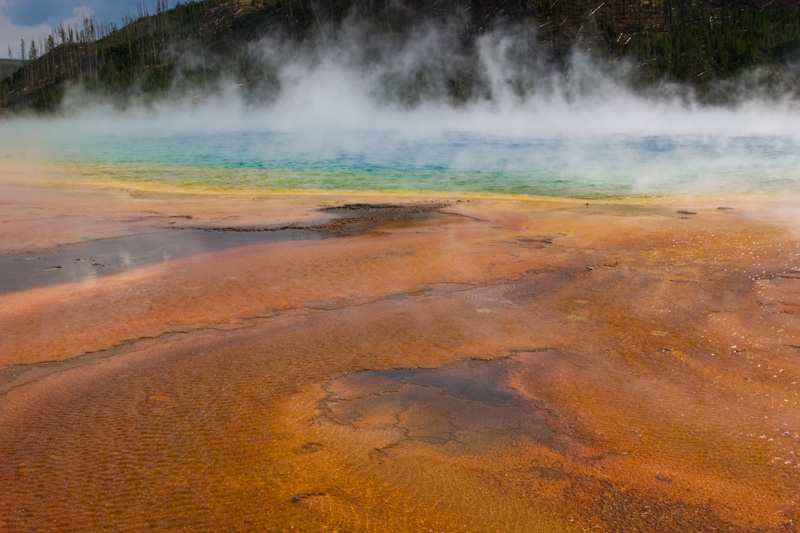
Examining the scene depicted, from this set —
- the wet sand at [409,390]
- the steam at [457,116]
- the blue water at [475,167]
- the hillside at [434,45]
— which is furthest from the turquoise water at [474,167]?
the hillside at [434,45]

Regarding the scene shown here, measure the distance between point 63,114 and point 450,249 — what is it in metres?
82.9

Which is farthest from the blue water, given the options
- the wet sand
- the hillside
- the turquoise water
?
the hillside

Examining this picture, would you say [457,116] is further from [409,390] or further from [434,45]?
[409,390]

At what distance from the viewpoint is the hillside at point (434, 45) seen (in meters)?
62.0

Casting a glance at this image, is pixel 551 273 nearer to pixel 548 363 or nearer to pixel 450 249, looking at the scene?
pixel 450 249

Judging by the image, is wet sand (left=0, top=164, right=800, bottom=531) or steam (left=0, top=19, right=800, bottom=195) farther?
steam (left=0, top=19, right=800, bottom=195)

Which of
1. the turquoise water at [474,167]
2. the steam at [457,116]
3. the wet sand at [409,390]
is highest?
the steam at [457,116]

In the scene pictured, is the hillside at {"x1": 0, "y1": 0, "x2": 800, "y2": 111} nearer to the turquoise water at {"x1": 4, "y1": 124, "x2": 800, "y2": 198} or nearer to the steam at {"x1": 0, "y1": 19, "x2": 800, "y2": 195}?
the steam at {"x1": 0, "y1": 19, "x2": 800, "y2": 195}

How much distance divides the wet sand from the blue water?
8.19 meters

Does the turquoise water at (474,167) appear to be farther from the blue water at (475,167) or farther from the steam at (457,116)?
the steam at (457,116)

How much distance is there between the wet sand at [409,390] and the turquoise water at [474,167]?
26.7 ft

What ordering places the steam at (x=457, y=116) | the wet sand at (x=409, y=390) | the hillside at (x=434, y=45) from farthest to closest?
the hillside at (x=434, y=45)
the steam at (x=457, y=116)
the wet sand at (x=409, y=390)

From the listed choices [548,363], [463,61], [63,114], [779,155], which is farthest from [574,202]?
[63,114]

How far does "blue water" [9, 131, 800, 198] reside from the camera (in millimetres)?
15828
